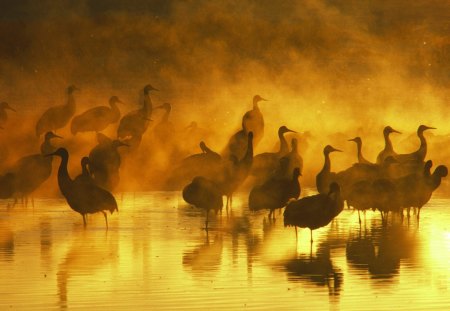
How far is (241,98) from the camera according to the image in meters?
45.6

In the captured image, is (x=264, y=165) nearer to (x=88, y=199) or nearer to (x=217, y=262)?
(x=88, y=199)

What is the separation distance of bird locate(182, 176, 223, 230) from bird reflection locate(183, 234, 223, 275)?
228 centimetres

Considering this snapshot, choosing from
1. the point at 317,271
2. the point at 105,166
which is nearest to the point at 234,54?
the point at 105,166

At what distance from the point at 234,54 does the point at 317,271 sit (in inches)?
1389

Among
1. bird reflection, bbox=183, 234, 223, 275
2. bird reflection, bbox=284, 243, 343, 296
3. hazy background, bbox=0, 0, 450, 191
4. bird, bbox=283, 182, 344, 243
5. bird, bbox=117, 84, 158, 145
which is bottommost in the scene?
bird reflection, bbox=284, 243, 343, 296

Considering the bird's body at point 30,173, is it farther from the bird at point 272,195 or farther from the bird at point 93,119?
the bird at point 93,119

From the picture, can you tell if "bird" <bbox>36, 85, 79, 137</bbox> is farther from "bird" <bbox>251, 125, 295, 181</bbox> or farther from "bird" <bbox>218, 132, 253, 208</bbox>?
"bird" <bbox>218, 132, 253, 208</bbox>

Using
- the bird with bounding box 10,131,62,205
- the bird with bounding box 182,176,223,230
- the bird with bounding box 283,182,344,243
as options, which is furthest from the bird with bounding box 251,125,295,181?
the bird with bounding box 283,182,344,243

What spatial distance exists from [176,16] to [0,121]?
734 inches

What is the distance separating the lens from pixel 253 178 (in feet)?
97.2

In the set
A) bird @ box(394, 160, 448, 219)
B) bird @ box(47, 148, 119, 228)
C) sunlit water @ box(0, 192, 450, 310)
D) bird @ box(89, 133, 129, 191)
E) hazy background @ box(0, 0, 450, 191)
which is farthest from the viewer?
hazy background @ box(0, 0, 450, 191)

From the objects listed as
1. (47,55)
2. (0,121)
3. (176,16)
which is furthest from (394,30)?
(0,121)

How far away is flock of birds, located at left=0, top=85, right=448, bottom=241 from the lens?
22.2 metres

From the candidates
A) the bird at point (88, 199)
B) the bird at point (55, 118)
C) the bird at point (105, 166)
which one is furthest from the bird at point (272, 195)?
the bird at point (55, 118)
